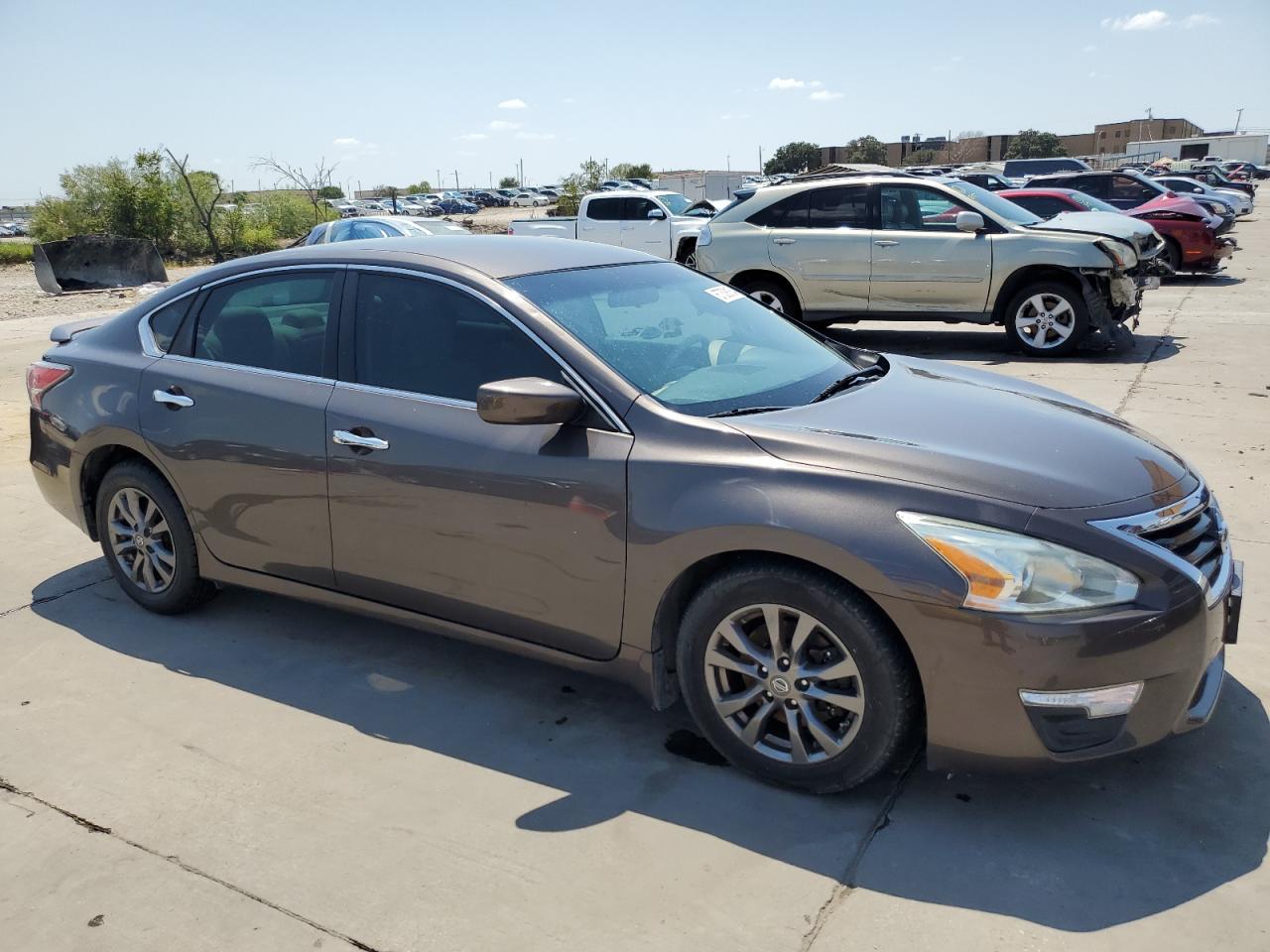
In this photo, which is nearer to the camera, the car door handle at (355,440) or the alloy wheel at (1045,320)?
the car door handle at (355,440)

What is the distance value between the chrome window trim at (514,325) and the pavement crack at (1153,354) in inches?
190

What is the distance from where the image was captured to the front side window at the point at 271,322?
3951mm

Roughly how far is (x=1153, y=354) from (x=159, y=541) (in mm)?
9332

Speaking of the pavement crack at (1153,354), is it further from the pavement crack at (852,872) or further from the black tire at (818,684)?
the black tire at (818,684)

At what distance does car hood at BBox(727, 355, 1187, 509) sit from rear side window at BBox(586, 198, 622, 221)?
1727 centimetres

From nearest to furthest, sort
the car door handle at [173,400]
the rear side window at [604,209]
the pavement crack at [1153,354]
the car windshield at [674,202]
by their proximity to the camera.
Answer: the car door handle at [173,400] → the pavement crack at [1153,354] → the rear side window at [604,209] → the car windshield at [674,202]

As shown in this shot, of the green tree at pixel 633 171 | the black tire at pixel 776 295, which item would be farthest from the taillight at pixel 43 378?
the green tree at pixel 633 171

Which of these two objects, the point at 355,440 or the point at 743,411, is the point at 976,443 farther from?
the point at 355,440

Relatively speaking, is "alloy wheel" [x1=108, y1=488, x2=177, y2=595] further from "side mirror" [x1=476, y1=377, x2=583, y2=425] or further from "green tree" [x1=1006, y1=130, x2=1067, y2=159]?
"green tree" [x1=1006, y1=130, x2=1067, y2=159]

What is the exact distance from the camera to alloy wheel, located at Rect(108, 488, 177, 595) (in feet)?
14.5

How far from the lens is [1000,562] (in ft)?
8.82

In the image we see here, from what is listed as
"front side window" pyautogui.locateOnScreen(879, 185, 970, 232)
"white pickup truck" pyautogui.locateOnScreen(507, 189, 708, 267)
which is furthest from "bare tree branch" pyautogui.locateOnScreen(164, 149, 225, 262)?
"front side window" pyautogui.locateOnScreen(879, 185, 970, 232)

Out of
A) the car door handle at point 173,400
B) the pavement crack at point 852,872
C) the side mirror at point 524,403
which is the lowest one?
the pavement crack at point 852,872

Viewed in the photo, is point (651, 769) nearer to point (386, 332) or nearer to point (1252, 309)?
point (386, 332)
